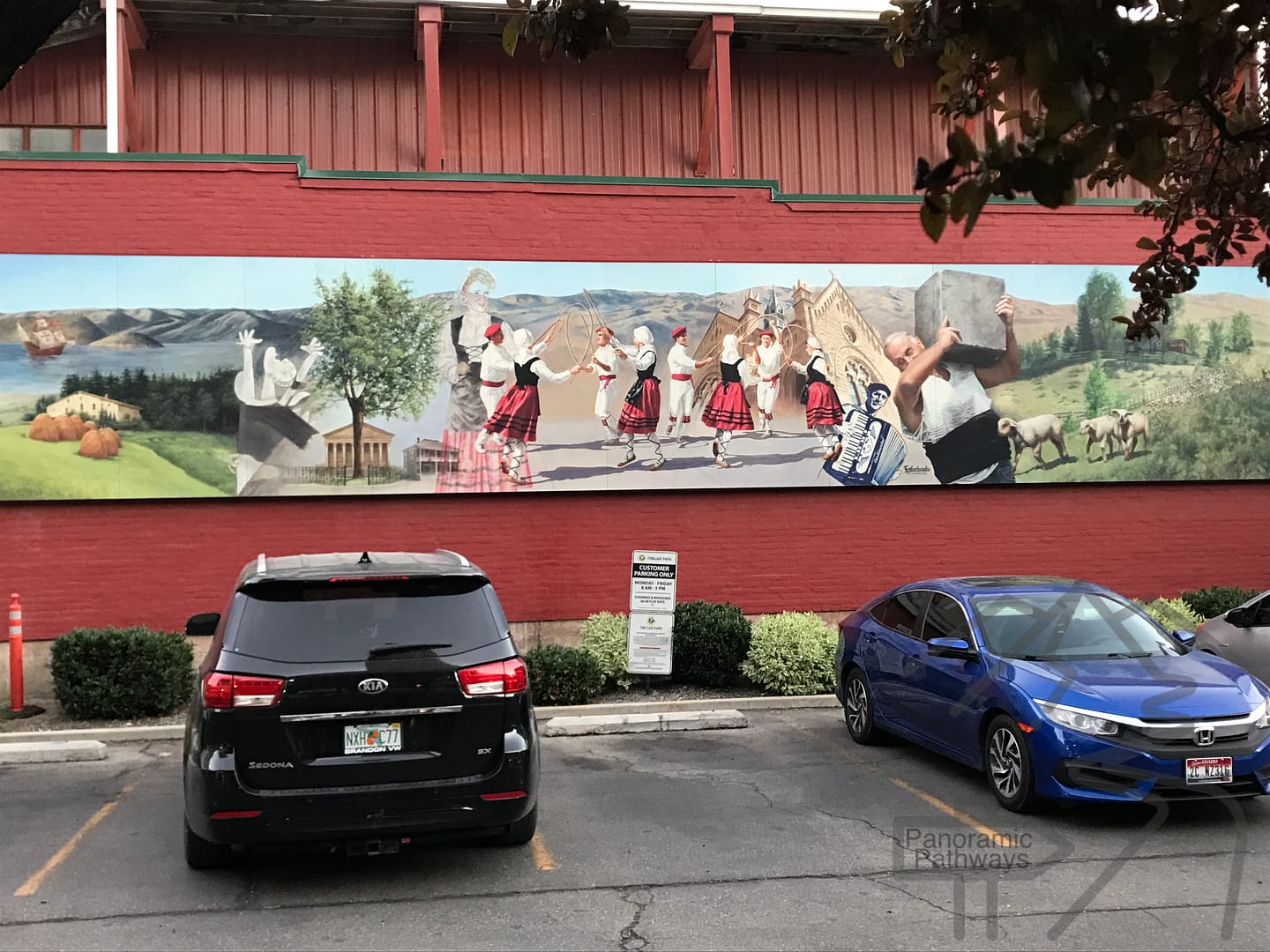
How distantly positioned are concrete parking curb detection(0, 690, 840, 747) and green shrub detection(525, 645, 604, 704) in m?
0.16

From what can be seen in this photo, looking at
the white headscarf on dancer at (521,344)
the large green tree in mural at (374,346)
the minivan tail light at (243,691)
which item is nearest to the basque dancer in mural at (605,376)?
the white headscarf on dancer at (521,344)

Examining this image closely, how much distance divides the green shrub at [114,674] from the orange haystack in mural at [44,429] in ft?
7.66

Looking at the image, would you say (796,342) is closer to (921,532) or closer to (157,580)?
(921,532)

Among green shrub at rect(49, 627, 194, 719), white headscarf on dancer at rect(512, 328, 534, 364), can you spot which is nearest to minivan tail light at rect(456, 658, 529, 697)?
green shrub at rect(49, 627, 194, 719)

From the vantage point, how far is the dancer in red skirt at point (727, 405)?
14.0 meters

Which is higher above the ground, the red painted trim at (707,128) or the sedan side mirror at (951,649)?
the red painted trim at (707,128)

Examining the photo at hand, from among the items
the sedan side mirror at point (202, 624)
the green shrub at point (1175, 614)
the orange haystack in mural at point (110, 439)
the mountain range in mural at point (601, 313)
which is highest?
the mountain range in mural at point (601, 313)

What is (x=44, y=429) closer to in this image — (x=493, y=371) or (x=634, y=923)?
(x=493, y=371)

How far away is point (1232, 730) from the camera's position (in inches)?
288

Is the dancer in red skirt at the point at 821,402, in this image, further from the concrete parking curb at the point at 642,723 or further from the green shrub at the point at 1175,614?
the concrete parking curb at the point at 642,723

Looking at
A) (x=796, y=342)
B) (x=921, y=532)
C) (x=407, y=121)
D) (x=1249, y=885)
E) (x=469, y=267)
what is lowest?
(x=1249, y=885)

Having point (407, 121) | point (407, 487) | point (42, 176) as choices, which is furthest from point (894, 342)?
point (42, 176)

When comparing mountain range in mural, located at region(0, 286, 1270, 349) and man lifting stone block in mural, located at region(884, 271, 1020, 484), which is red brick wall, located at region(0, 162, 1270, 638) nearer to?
man lifting stone block in mural, located at region(884, 271, 1020, 484)

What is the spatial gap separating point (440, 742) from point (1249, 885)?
4327mm
